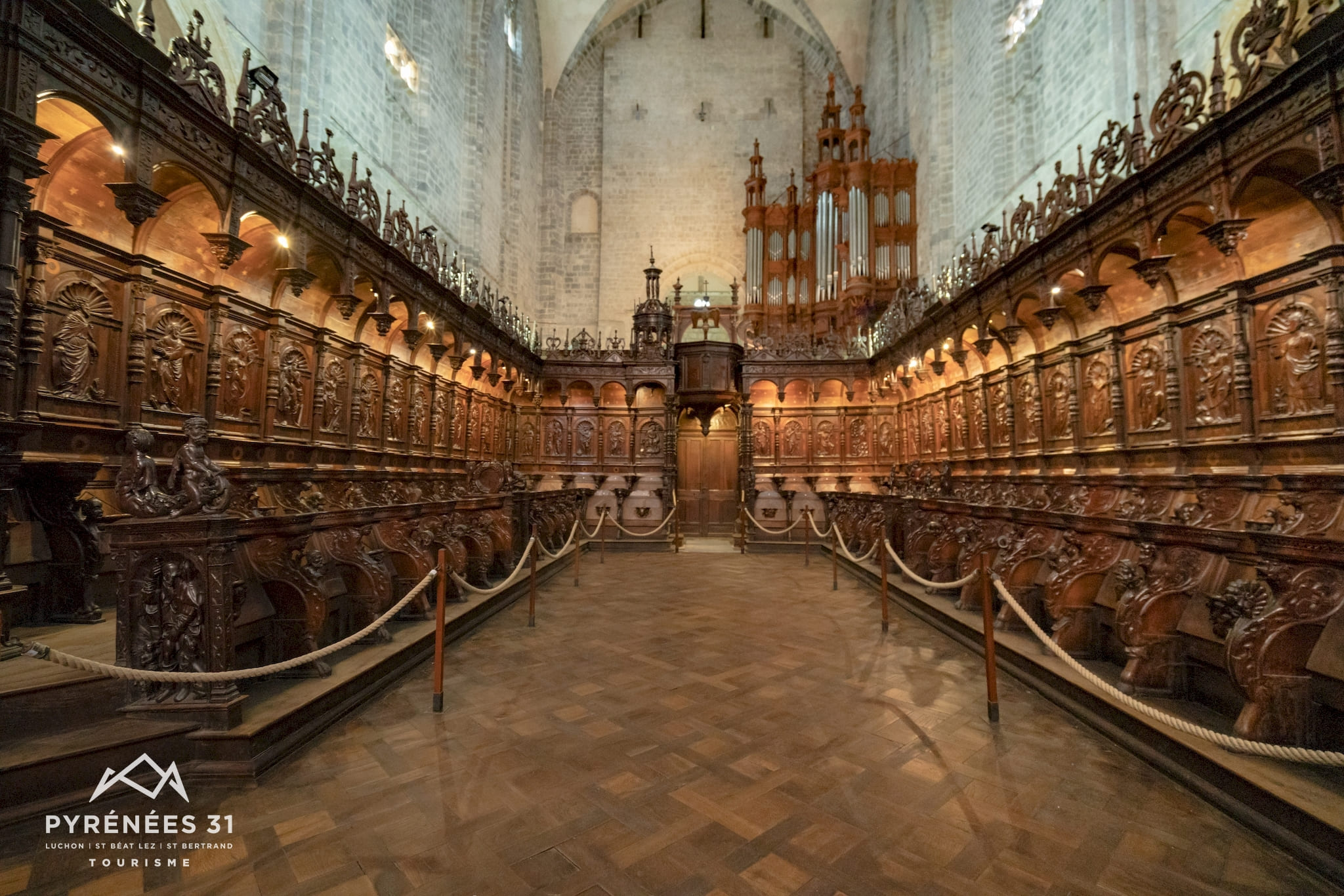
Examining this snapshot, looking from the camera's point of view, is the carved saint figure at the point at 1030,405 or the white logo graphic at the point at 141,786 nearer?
the white logo graphic at the point at 141,786

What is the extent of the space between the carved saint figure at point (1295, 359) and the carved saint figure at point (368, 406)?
35.3ft

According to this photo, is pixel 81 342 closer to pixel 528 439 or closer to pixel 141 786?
pixel 141 786

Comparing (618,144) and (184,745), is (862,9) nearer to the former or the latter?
(618,144)

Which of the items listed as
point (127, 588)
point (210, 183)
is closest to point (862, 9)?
point (210, 183)

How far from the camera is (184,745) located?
2.84 metres

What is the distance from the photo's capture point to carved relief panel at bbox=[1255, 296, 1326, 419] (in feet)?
16.1

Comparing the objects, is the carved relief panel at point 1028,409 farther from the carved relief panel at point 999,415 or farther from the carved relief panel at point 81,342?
the carved relief panel at point 81,342

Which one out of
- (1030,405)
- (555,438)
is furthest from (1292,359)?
(555,438)

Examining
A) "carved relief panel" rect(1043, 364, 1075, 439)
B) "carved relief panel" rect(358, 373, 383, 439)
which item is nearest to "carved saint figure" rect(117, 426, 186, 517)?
"carved relief panel" rect(358, 373, 383, 439)

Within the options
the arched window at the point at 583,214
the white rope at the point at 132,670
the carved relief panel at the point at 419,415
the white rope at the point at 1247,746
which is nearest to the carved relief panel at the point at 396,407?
the carved relief panel at the point at 419,415

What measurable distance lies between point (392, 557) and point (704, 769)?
375 centimetres

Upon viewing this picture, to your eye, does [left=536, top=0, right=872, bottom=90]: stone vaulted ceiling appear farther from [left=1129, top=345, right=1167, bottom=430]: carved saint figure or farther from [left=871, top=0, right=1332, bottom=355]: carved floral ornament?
A: [left=1129, top=345, right=1167, bottom=430]: carved saint figure

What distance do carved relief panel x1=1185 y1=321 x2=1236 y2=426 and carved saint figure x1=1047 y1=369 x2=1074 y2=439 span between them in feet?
5.82

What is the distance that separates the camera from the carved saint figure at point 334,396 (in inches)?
307
